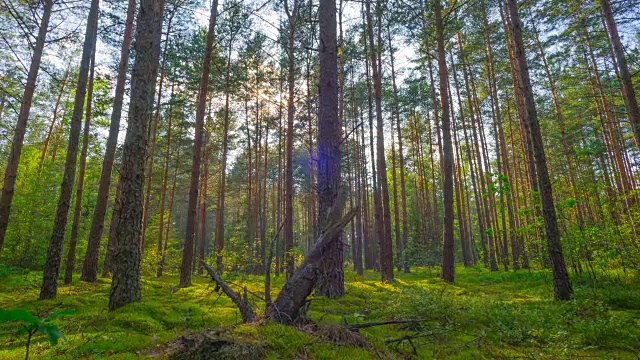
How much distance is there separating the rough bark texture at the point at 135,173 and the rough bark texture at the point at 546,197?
8832 millimetres

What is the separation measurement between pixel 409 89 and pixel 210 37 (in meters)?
13.2

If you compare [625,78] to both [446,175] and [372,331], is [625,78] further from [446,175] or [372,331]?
[372,331]

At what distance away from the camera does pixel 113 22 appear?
12.6 meters

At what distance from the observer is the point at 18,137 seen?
833 centimetres

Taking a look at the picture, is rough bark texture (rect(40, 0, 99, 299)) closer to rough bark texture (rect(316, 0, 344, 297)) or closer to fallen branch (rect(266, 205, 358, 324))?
rough bark texture (rect(316, 0, 344, 297))

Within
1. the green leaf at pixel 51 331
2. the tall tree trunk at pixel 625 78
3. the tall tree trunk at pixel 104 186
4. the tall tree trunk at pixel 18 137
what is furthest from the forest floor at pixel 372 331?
the tall tree trunk at pixel 625 78

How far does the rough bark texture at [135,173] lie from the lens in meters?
5.66

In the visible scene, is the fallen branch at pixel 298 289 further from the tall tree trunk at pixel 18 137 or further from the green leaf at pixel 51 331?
the tall tree trunk at pixel 18 137

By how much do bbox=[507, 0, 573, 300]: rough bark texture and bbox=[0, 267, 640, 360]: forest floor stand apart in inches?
14.3

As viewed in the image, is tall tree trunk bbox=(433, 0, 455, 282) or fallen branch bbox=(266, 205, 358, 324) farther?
tall tree trunk bbox=(433, 0, 455, 282)

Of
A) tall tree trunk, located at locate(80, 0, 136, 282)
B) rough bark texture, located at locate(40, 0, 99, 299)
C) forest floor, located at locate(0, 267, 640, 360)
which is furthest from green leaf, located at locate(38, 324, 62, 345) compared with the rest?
tall tree trunk, located at locate(80, 0, 136, 282)

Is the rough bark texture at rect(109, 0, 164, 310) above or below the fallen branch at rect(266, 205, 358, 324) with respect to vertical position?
above

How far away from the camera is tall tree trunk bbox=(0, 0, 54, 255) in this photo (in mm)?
7680

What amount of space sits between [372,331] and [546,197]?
18.9ft
